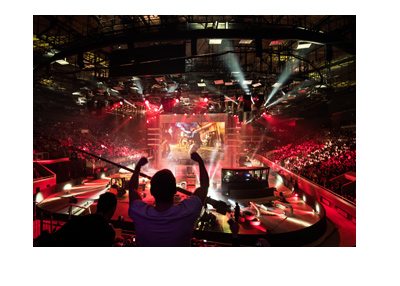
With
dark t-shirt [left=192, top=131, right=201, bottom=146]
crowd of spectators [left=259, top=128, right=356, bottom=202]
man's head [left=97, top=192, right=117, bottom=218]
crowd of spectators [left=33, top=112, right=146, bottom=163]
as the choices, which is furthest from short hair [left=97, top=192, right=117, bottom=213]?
dark t-shirt [left=192, top=131, right=201, bottom=146]

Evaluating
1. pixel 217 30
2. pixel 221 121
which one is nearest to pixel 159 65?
pixel 217 30

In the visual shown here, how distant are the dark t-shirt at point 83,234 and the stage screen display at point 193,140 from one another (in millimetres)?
11939

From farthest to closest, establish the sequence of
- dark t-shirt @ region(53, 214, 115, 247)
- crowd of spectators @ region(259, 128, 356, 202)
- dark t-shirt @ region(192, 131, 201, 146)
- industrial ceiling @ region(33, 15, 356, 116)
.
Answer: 1. dark t-shirt @ region(192, 131, 201, 146)
2. crowd of spectators @ region(259, 128, 356, 202)
3. industrial ceiling @ region(33, 15, 356, 116)
4. dark t-shirt @ region(53, 214, 115, 247)

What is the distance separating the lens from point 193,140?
14.2 metres

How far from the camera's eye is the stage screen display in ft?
45.6

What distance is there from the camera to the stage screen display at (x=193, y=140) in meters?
13.9

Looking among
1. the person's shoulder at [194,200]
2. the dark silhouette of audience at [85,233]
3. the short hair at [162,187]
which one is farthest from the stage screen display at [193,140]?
the short hair at [162,187]

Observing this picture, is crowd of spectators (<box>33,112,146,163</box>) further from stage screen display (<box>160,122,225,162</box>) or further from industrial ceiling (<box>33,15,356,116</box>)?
industrial ceiling (<box>33,15,356,116</box>)

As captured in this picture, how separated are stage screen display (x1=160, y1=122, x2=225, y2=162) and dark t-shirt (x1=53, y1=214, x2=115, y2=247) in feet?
39.2

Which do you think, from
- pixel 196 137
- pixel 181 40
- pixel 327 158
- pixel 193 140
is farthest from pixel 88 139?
pixel 327 158

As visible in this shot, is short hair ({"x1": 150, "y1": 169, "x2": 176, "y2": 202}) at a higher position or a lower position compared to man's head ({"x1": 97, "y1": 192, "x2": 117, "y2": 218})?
higher

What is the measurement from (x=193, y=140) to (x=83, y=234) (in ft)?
41.0

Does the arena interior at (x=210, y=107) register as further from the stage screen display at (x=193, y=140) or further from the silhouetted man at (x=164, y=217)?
the silhouetted man at (x=164, y=217)

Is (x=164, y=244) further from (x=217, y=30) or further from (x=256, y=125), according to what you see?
(x=256, y=125)
